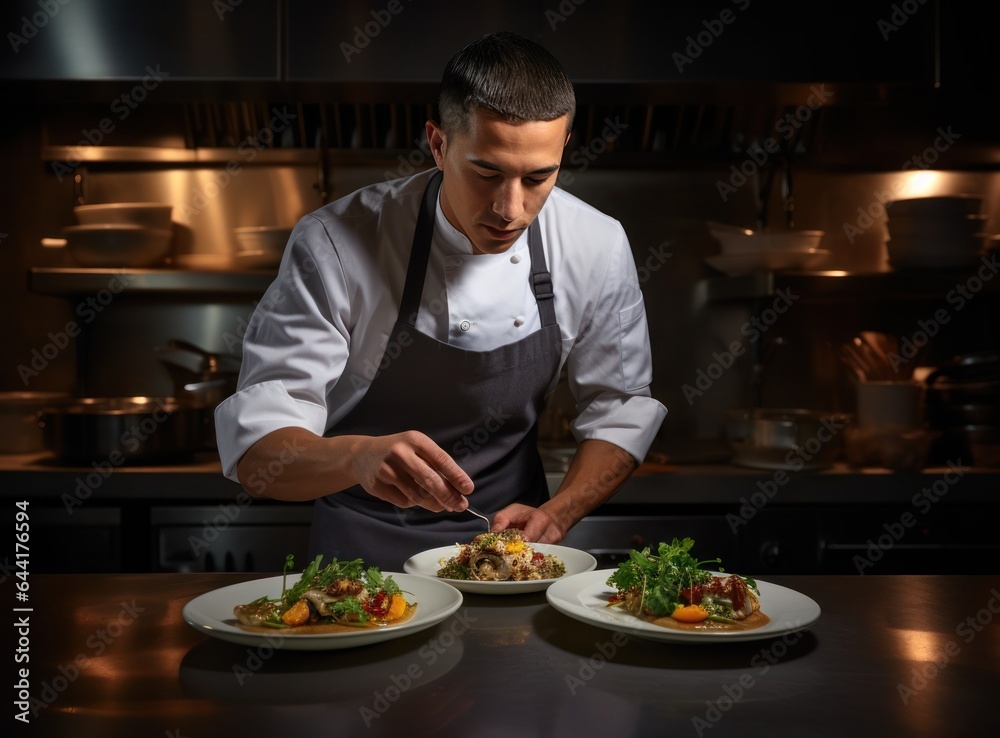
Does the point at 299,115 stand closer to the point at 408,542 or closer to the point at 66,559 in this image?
the point at 66,559

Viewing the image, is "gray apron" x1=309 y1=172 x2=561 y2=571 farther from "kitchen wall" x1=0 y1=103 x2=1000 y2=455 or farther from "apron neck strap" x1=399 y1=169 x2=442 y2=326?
"kitchen wall" x1=0 y1=103 x2=1000 y2=455

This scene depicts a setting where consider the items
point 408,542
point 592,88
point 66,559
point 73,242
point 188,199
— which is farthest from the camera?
point 188,199

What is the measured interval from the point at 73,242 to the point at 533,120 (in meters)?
2.27

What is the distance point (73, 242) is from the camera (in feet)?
10.5

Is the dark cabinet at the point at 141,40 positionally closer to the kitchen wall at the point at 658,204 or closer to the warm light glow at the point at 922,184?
the kitchen wall at the point at 658,204

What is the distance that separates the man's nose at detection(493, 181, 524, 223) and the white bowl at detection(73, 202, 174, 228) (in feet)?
6.76

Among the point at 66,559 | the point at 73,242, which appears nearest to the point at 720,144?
the point at 73,242

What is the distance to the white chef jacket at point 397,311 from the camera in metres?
1.74
